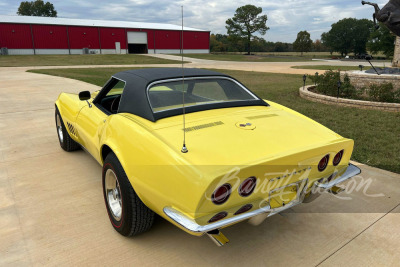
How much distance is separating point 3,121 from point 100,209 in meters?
4.63

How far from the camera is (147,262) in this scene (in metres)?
2.25

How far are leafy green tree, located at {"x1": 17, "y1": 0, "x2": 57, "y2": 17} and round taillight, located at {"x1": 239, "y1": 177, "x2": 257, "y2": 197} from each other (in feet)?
305

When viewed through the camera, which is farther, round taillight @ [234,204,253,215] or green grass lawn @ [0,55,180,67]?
green grass lawn @ [0,55,180,67]

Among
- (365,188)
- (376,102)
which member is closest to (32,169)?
(365,188)

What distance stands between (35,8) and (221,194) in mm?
94562

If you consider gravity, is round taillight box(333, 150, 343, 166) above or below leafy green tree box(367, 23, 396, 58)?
below

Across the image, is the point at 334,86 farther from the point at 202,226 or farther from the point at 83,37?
the point at 83,37

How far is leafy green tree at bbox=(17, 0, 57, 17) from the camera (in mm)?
78500

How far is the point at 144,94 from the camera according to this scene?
2666mm

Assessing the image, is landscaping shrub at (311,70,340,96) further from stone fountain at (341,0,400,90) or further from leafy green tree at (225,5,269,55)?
leafy green tree at (225,5,269,55)

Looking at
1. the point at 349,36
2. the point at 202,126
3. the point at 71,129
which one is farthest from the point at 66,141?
the point at 349,36

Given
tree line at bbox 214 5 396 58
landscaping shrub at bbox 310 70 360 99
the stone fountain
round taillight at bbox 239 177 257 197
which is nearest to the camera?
round taillight at bbox 239 177 257 197

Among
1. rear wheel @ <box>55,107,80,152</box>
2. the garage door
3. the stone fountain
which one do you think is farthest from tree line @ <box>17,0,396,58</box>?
rear wheel @ <box>55,107,80,152</box>

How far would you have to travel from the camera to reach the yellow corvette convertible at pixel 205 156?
1.88 m
